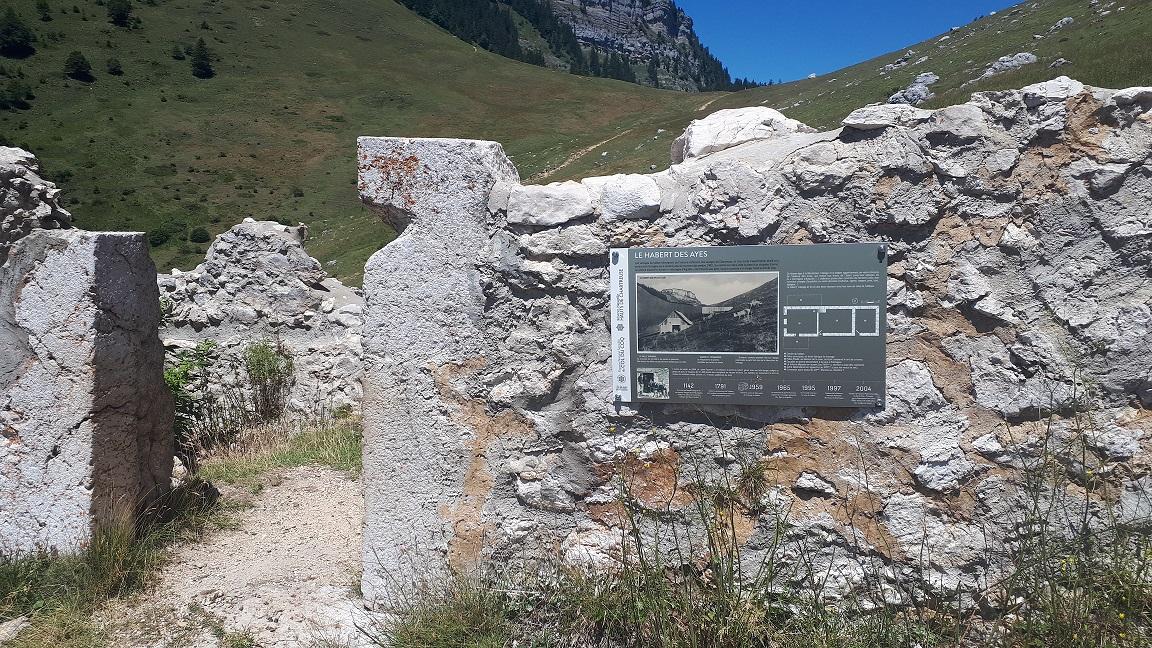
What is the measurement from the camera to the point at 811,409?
9.48 feet

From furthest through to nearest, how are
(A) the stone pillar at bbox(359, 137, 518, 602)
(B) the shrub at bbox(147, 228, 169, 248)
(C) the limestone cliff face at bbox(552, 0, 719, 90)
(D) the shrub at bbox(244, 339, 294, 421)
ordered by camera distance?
(C) the limestone cliff face at bbox(552, 0, 719, 90) < (B) the shrub at bbox(147, 228, 169, 248) < (D) the shrub at bbox(244, 339, 294, 421) < (A) the stone pillar at bbox(359, 137, 518, 602)

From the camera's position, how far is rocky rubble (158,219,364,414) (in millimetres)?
6891

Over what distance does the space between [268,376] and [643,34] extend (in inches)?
6209

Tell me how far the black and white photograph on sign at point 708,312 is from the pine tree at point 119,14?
72976mm

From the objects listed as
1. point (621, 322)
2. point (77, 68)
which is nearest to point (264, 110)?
point (77, 68)

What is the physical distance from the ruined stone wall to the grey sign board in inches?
3.3

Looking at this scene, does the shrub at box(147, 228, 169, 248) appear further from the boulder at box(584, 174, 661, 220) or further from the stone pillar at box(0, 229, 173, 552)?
the boulder at box(584, 174, 661, 220)

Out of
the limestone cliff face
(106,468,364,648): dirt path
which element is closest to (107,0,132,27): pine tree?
(106,468,364,648): dirt path

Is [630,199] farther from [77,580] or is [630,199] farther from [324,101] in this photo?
[324,101]

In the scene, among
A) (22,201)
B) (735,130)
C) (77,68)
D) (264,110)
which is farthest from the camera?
(264,110)

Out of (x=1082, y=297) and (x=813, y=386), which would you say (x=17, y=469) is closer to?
(x=813, y=386)

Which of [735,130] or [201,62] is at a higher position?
[201,62]

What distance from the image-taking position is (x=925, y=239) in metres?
2.77

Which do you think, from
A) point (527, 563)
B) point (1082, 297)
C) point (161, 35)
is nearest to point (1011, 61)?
point (1082, 297)
